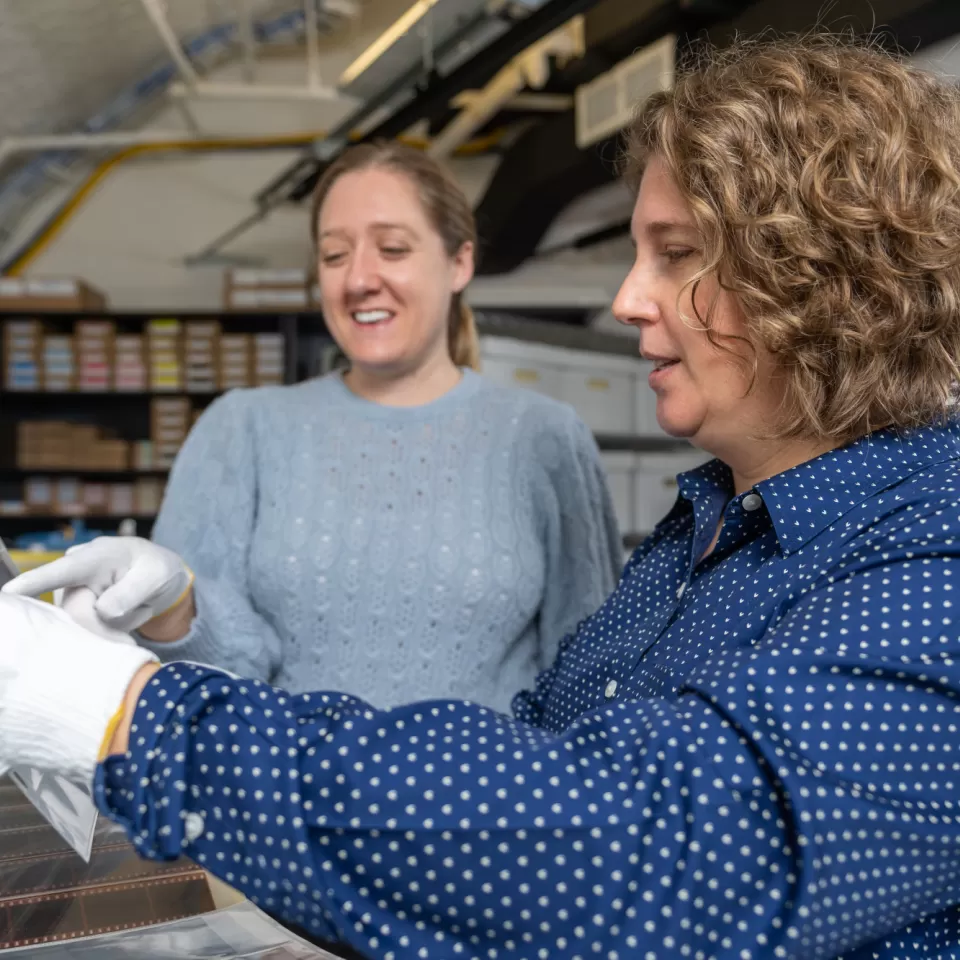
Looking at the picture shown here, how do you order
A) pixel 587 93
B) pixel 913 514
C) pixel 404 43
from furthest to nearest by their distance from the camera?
1. pixel 587 93
2. pixel 404 43
3. pixel 913 514

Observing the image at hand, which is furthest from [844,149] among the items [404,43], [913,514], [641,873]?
[404,43]

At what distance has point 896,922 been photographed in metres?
0.65

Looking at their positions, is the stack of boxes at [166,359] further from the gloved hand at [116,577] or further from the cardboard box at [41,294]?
the gloved hand at [116,577]

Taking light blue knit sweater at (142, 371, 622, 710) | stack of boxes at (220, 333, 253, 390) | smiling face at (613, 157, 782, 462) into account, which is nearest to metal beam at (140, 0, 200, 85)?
stack of boxes at (220, 333, 253, 390)

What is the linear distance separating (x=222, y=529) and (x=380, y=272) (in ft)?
1.61

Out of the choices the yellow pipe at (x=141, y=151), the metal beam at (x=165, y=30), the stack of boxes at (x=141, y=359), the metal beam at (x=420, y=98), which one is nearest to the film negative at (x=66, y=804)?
the metal beam at (x=420, y=98)

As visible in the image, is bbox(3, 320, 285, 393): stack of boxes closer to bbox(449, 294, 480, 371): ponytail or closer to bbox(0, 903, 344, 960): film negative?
bbox(449, 294, 480, 371): ponytail

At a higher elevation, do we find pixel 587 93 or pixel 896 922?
pixel 587 93

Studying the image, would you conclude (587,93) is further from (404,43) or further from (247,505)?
(247,505)

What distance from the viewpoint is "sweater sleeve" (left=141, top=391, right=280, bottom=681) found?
1435mm

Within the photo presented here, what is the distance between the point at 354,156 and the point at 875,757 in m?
1.38

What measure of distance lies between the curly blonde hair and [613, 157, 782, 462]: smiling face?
0.08ft

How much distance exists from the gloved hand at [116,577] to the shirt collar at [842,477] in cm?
63

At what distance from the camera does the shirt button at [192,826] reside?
595 millimetres
